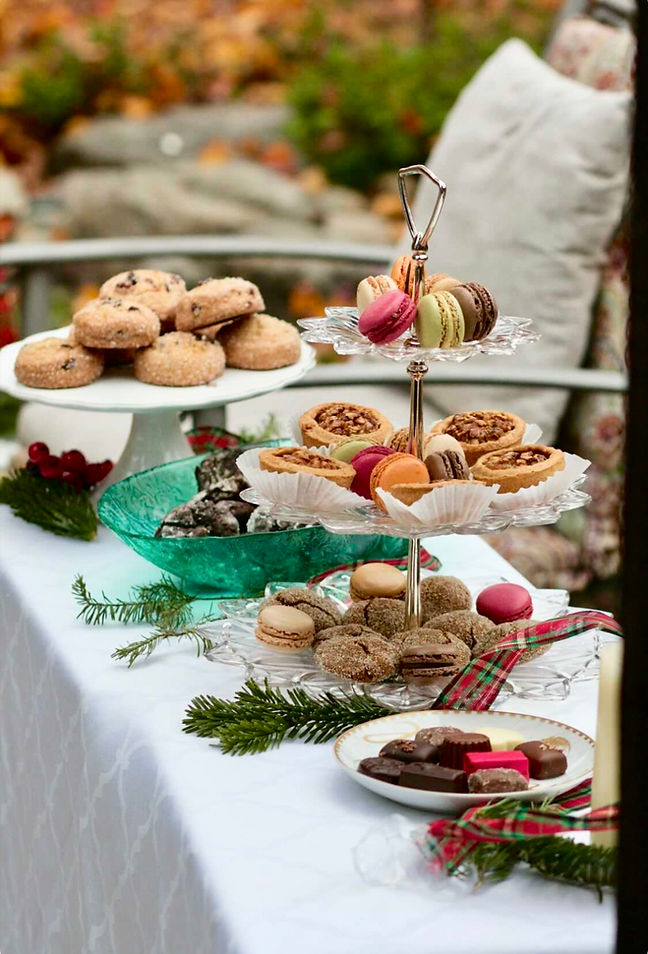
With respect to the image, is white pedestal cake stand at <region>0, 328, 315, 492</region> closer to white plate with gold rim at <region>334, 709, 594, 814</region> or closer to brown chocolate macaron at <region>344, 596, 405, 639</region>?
brown chocolate macaron at <region>344, 596, 405, 639</region>

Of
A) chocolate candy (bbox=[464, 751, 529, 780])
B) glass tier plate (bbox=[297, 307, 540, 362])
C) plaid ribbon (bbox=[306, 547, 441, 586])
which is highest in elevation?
glass tier plate (bbox=[297, 307, 540, 362])

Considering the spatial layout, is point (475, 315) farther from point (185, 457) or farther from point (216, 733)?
point (185, 457)

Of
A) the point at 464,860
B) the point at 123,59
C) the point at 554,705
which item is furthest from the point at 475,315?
the point at 123,59

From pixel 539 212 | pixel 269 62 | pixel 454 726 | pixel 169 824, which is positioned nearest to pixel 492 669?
pixel 454 726

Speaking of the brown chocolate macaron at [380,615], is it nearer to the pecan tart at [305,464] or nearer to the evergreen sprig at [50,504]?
the pecan tart at [305,464]

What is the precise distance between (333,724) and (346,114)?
4.23 m

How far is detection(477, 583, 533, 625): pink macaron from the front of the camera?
118 cm

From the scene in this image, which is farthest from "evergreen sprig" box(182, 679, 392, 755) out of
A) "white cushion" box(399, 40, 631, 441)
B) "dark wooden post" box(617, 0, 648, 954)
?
"white cushion" box(399, 40, 631, 441)

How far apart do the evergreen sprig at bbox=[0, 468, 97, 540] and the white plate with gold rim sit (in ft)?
1.90

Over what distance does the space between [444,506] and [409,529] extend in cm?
3

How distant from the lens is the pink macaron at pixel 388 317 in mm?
1082

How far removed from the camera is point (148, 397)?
59.1 inches

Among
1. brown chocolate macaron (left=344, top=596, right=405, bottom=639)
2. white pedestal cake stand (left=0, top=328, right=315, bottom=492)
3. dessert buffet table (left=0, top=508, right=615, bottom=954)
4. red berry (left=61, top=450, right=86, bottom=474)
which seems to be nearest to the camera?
dessert buffet table (left=0, top=508, right=615, bottom=954)

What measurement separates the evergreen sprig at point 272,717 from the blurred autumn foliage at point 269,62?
13.4 ft
